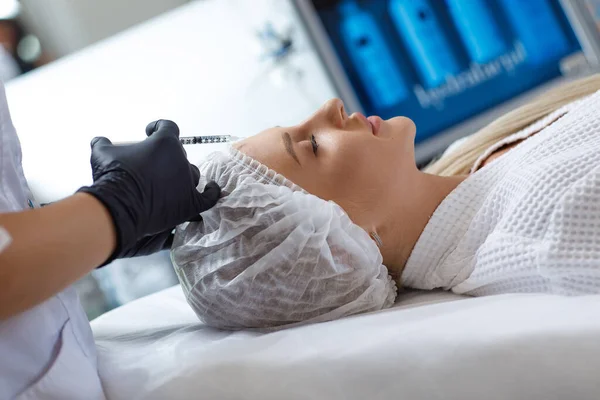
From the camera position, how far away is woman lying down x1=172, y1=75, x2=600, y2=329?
1.00m

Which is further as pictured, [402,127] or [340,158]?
[402,127]

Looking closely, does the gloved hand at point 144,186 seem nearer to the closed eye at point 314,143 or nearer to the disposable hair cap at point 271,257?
the disposable hair cap at point 271,257

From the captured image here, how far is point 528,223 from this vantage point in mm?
1016

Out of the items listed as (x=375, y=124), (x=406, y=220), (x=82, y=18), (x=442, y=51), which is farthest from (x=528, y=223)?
(x=82, y=18)

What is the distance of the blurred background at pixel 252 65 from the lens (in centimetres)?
226

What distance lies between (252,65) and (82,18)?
71 cm

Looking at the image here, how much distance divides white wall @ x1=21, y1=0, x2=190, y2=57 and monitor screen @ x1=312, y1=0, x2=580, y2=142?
0.69 m

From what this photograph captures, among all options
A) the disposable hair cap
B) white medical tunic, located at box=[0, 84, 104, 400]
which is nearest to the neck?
the disposable hair cap

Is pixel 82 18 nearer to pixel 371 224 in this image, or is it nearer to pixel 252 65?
pixel 252 65

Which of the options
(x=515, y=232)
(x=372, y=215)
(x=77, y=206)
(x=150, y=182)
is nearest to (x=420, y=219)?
(x=372, y=215)

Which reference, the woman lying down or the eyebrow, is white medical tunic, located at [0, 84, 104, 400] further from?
the eyebrow

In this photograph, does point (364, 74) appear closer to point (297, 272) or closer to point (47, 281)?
point (297, 272)

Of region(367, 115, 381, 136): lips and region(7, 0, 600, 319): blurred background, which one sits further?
region(7, 0, 600, 319): blurred background

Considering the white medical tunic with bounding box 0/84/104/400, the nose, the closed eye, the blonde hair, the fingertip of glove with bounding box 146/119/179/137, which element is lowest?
the blonde hair
